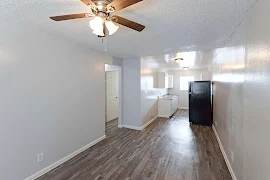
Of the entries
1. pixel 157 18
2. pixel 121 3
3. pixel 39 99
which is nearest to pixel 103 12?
pixel 121 3

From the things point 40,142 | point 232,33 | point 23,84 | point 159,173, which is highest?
point 232,33

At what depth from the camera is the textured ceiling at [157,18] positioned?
5.00 ft

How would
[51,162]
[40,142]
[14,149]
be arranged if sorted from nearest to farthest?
[14,149], [40,142], [51,162]

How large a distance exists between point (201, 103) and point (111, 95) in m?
3.46

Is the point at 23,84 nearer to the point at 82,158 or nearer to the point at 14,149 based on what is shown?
the point at 14,149

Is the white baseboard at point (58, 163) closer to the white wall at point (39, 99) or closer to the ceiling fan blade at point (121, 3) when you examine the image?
the white wall at point (39, 99)

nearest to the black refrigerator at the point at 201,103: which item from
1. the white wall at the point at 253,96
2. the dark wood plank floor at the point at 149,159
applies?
the dark wood plank floor at the point at 149,159

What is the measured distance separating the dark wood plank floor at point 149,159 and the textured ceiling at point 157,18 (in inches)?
91.8

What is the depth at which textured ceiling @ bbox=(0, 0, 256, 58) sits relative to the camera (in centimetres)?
152

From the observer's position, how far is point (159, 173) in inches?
92.2

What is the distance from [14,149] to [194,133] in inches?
166

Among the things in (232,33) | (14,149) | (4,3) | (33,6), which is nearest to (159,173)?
(14,149)

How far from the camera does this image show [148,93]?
17.2 feet

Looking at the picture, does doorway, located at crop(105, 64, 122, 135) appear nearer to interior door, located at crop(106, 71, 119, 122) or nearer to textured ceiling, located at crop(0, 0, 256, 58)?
interior door, located at crop(106, 71, 119, 122)
